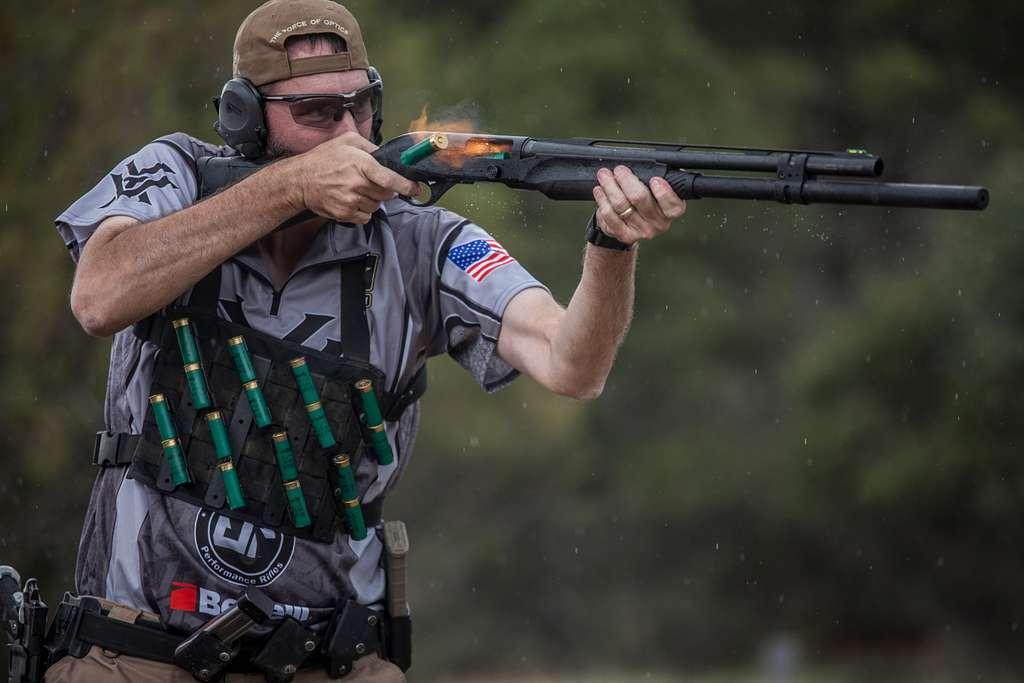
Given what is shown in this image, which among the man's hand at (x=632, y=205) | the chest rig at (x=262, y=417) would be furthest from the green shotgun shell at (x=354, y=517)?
the man's hand at (x=632, y=205)

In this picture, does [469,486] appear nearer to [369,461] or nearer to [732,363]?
[732,363]

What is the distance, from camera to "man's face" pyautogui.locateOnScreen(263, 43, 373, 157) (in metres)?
4.24

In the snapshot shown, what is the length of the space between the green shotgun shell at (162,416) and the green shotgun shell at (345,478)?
44 cm

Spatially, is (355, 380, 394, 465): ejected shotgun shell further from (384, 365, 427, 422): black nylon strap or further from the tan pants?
the tan pants

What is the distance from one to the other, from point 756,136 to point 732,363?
2.81 meters

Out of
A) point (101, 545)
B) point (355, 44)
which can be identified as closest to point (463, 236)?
point (355, 44)

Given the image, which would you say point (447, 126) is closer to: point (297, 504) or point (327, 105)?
point (327, 105)

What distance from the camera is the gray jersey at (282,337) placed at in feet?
13.5

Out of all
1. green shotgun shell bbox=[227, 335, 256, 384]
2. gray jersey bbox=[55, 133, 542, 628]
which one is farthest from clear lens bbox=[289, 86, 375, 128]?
green shotgun shell bbox=[227, 335, 256, 384]

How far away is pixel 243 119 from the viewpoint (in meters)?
4.23

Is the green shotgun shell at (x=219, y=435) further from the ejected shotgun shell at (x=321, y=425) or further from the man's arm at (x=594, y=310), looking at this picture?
the man's arm at (x=594, y=310)

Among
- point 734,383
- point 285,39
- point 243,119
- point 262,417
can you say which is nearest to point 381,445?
point 262,417

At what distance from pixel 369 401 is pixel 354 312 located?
243mm

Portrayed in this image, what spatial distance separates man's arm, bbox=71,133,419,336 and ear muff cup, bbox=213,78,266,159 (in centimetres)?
28
